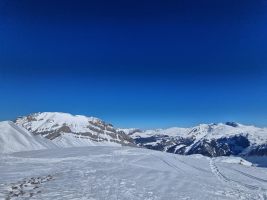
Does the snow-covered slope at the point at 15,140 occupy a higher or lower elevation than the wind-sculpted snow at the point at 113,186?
higher

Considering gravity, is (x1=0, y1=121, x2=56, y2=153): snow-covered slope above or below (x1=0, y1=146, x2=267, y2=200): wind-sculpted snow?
above

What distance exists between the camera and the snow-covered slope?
387 ft

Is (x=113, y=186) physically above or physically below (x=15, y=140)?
below

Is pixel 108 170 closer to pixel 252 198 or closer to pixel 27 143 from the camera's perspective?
pixel 252 198

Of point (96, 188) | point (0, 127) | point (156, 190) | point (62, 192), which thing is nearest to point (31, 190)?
point (62, 192)

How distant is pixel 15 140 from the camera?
407ft

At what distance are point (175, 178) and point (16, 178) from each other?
514 inches

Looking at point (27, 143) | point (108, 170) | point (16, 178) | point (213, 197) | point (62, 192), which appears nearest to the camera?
point (62, 192)

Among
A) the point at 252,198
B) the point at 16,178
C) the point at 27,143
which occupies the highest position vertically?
the point at 27,143

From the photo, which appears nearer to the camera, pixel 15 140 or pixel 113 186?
pixel 113 186

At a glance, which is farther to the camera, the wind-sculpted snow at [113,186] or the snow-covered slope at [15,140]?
the snow-covered slope at [15,140]

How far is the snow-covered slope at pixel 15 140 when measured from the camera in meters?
118

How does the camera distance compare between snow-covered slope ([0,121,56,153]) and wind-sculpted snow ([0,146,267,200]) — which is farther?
snow-covered slope ([0,121,56,153])

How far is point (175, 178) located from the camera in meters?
32.9
